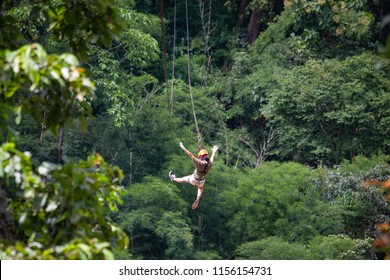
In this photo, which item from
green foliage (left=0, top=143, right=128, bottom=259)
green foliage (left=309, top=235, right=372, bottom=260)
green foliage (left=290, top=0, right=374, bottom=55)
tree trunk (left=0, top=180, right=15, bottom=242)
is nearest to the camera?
green foliage (left=0, top=143, right=128, bottom=259)

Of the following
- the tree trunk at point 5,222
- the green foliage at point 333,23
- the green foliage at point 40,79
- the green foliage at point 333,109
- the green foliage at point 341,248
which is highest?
the green foliage at point 40,79

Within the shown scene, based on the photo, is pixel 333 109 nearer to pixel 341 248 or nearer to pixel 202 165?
pixel 341 248

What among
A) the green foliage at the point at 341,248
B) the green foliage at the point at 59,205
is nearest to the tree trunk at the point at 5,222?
the green foliage at the point at 59,205

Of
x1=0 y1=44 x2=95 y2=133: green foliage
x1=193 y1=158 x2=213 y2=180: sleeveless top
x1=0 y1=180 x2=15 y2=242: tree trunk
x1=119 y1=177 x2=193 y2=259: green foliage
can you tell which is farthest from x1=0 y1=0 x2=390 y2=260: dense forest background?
x1=0 y1=180 x2=15 y2=242: tree trunk

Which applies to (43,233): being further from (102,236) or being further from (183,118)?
(183,118)

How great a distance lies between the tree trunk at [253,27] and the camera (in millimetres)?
23938

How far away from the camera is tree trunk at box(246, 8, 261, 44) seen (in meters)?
23.9

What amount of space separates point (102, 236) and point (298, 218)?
14899 mm

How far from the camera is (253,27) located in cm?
2408

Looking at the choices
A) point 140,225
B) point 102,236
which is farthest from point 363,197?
point 102,236

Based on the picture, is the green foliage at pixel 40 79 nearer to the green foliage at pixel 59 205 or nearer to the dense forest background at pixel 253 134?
the green foliage at pixel 59 205

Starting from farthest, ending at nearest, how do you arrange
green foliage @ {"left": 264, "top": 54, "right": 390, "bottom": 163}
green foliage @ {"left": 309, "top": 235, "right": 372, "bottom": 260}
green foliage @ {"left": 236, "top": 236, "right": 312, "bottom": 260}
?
1. green foliage @ {"left": 264, "top": 54, "right": 390, "bottom": 163}
2. green foliage @ {"left": 236, "top": 236, "right": 312, "bottom": 260}
3. green foliage @ {"left": 309, "top": 235, "right": 372, "bottom": 260}

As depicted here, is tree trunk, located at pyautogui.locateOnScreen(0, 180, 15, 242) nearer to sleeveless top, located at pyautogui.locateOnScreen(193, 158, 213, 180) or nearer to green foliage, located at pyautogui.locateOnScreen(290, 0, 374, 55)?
sleeveless top, located at pyautogui.locateOnScreen(193, 158, 213, 180)

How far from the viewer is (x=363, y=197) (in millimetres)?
19156
